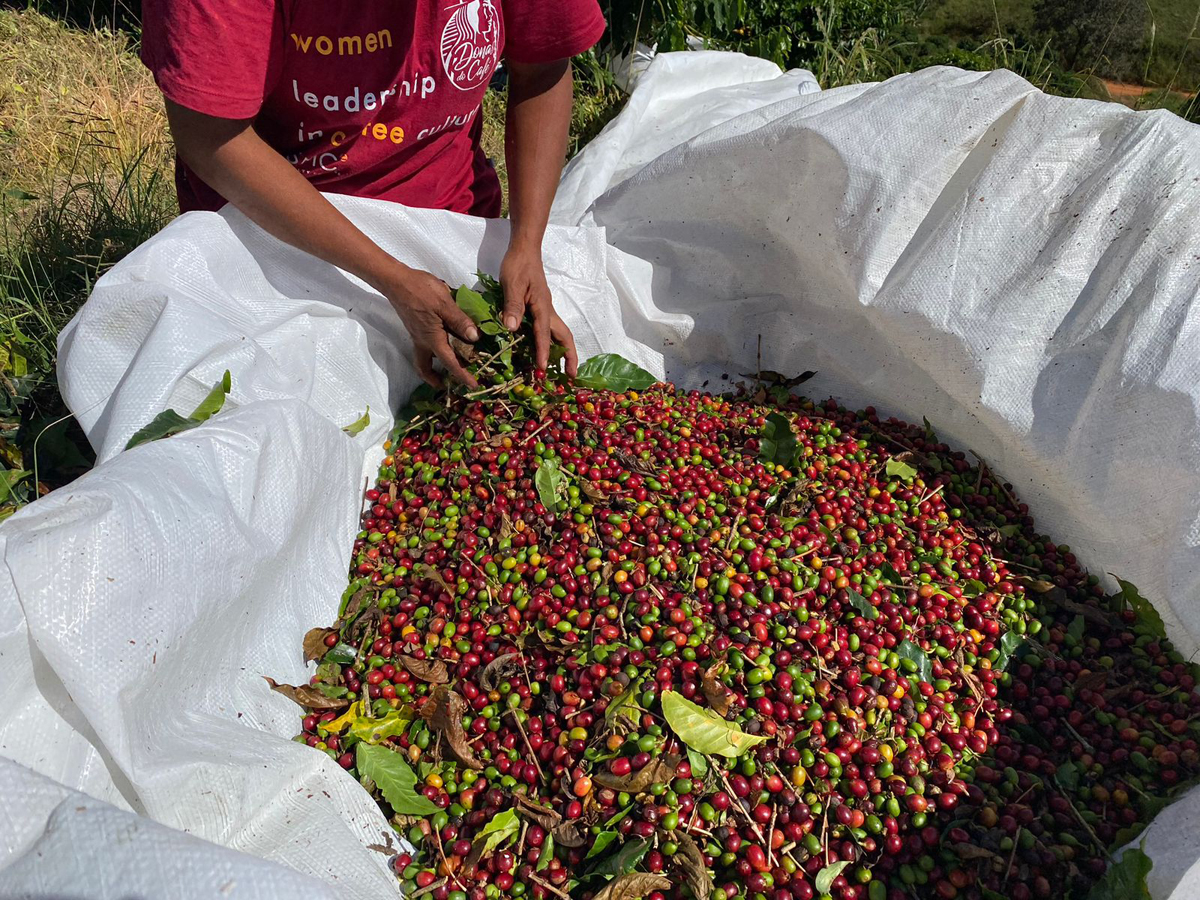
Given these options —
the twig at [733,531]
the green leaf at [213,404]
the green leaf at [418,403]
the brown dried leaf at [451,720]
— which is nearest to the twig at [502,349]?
the green leaf at [418,403]

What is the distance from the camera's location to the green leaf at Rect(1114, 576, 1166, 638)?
2.32 metres

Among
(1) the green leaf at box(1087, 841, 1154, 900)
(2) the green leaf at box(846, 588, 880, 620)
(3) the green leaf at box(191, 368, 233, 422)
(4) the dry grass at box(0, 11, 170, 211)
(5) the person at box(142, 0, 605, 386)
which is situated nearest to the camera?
(1) the green leaf at box(1087, 841, 1154, 900)

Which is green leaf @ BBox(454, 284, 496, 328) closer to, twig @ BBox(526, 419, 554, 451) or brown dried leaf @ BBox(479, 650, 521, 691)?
twig @ BBox(526, 419, 554, 451)

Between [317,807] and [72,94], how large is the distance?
5.14m

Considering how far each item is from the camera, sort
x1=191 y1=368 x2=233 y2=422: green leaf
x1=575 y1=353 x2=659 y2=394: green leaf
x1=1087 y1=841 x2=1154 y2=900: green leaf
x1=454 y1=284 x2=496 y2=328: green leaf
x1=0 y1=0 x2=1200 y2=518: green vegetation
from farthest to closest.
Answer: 1. x1=0 y1=0 x2=1200 y2=518: green vegetation
2. x1=575 y1=353 x2=659 y2=394: green leaf
3. x1=454 y1=284 x2=496 y2=328: green leaf
4. x1=191 y1=368 x2=233 y2=422: green leaf
5. x1=1087 y1=841 x2=1154 y2=900: green leaf

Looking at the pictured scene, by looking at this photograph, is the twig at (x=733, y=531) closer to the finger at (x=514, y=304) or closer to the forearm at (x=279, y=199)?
the finger at (x=514, y=304)

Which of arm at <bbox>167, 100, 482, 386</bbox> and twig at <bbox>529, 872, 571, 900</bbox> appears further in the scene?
arm at <bbox>167, 100, 482, 386</bbox>

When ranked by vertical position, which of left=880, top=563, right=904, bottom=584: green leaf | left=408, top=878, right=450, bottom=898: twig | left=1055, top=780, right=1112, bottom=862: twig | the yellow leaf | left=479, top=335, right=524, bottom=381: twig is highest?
left=479, top=335, right=524, bottom=381: twig

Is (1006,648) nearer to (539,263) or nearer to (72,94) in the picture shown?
(539,263)

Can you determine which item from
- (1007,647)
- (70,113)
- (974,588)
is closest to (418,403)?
→ (974,588)

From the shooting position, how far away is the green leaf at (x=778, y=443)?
9.09ft

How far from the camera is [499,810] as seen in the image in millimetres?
1961

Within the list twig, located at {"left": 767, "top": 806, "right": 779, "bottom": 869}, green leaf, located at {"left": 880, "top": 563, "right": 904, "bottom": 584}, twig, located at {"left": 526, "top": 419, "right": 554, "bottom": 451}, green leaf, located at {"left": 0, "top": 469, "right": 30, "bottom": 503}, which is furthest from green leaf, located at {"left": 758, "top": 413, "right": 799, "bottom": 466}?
green leaf, located at {"left": 0, "top": 469, "right": 30, "bottom": 503}

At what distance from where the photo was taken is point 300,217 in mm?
2328
